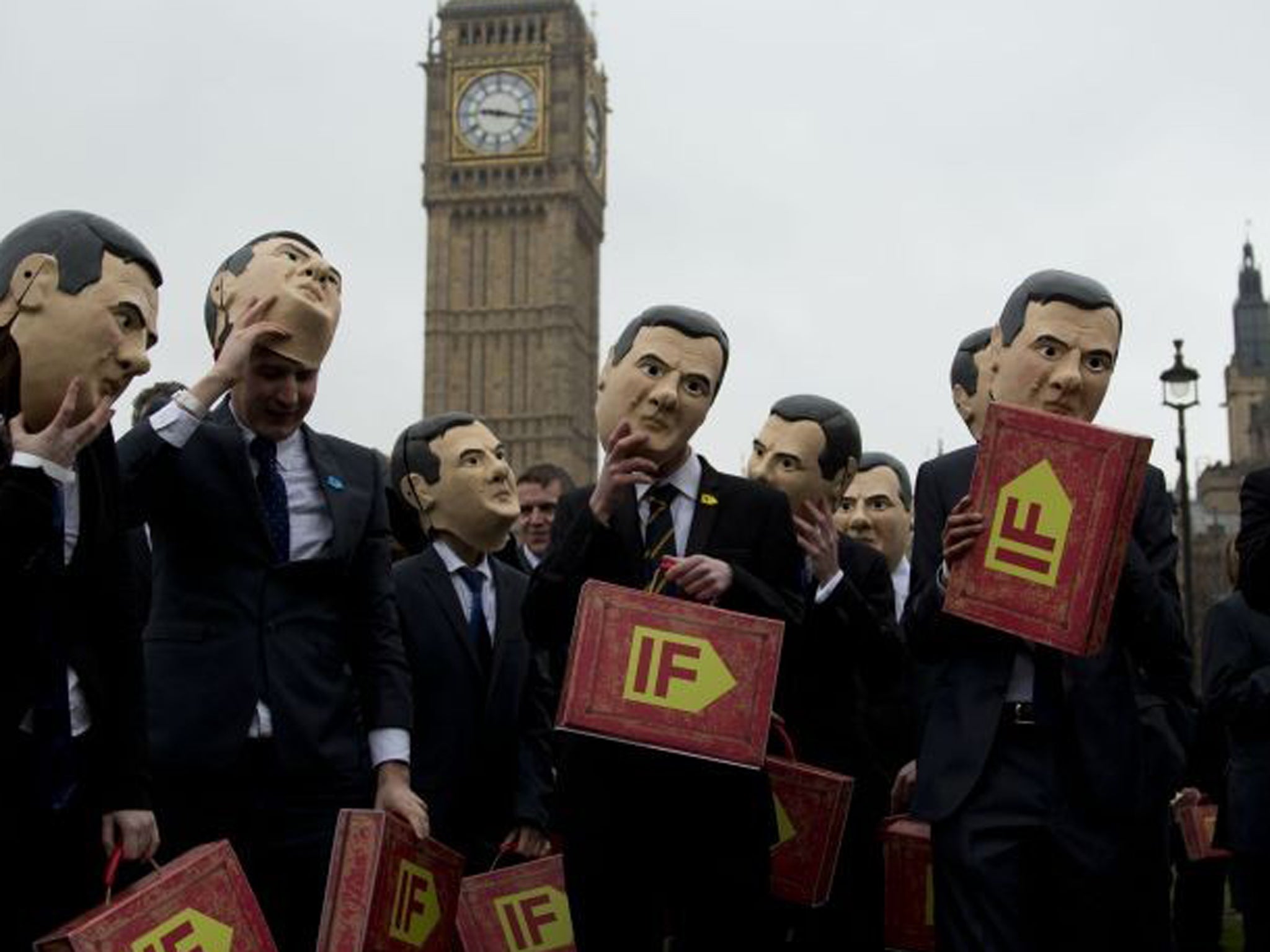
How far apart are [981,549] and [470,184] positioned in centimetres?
6252

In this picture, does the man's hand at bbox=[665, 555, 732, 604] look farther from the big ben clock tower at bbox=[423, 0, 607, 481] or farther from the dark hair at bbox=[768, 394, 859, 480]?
the big ben clock tower at bbox=[423, 0, 607, 481]

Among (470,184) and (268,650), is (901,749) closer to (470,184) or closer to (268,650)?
(268,650)

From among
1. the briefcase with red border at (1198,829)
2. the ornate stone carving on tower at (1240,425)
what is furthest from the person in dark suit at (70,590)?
the ornate stone carving on tower at (1240,425)

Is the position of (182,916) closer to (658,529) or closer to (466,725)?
(658,529)

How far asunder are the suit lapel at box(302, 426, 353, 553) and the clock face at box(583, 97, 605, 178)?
62227 mm

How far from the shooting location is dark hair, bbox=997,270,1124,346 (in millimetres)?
4531

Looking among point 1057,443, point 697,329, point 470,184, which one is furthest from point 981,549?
point 470,184

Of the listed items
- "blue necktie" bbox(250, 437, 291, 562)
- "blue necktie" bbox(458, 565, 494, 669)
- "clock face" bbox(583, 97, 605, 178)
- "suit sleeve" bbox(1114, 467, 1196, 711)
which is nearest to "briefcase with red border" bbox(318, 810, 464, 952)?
"blue necktie" bbox(250, 437, 291, 562)

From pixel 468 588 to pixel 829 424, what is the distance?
1.29m

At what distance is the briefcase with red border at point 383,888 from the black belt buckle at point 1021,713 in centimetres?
148

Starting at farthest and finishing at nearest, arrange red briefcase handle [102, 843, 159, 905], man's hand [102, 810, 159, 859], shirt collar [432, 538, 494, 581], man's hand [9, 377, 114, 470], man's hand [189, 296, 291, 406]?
1. shirt collar [432, 538, 494, 581]
2. man's hand [189, 296, 291, 406]
3. man's hand [102, 810, 159, 859]
4. red briefcase handle [102, 843, 159, 905]
5. man's hand [9, 377, 114, 470]

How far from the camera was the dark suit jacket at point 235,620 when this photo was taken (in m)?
4.29

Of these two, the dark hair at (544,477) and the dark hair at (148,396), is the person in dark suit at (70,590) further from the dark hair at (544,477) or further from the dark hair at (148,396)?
the dark hair at (544,477)

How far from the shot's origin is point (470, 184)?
65.6 metres
